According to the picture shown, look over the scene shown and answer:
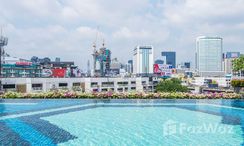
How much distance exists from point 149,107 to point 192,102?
3734 millimetres

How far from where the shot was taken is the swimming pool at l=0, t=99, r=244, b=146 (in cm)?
984

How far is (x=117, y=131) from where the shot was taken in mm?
11328

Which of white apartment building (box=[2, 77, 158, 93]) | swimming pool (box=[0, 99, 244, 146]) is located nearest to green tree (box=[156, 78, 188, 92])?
white apartment building (box=[2, 77, 158, 93])

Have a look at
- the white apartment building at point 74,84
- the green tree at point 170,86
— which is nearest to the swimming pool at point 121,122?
the white apartment building at point 74,84

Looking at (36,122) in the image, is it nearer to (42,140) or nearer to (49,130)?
(49,130)

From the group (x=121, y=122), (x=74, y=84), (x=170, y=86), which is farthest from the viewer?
(x=170, y=86)

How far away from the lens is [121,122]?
13250 millimetres

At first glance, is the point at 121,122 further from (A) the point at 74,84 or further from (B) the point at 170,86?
(B) the point at 170,86

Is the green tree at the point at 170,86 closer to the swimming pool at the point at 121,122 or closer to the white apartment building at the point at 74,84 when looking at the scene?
the white apartment building at the point at 74,84

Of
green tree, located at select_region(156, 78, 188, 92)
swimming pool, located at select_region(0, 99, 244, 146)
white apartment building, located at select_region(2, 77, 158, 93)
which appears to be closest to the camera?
swimming pool, located at select_region(0, 99, 244, 146)

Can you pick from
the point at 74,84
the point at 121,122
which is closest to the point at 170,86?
the point at 74,84

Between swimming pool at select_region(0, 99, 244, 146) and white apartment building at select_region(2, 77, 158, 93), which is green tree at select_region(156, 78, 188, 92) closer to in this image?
white apartment building at select_region(2, 77, 158, 93)

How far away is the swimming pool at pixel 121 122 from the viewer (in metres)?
9.84

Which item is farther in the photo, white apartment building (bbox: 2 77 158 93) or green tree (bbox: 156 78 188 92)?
green tree (bbox: 156 78 188 92)
